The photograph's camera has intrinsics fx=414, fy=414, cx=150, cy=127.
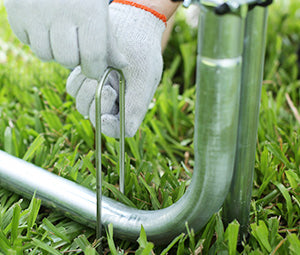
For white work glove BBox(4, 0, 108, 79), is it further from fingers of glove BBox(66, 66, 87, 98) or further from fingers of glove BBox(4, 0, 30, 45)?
fingers of glove BBox(66, 66, 87, 98)

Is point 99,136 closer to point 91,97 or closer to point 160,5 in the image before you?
point 91,97

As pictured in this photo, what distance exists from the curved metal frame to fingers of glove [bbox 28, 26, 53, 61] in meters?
0.34

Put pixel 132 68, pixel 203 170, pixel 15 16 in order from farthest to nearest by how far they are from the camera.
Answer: pixel 132 68
pixel 15 16
pixel 203 170

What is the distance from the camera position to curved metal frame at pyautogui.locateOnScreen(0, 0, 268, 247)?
705 millimetres

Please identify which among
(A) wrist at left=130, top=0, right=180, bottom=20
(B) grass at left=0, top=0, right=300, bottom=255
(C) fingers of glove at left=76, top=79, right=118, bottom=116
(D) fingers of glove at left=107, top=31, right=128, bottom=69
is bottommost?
(B) grass at left=0, top=0, right=300, bottom=255

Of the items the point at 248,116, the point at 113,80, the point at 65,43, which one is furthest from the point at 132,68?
the point at 248,116

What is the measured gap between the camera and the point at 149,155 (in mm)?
1369

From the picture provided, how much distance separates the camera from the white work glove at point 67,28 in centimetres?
86

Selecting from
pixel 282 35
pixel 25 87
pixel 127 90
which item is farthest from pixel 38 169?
pixel 282 35

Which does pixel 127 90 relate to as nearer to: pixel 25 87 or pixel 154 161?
pixel 154 161

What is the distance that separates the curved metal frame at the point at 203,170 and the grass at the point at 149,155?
0.17ft

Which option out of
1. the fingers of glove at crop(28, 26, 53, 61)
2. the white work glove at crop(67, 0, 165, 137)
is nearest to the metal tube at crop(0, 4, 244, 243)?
the white work glove at crop(67, 0, 165, 137)

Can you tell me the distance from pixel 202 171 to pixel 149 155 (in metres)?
0.56

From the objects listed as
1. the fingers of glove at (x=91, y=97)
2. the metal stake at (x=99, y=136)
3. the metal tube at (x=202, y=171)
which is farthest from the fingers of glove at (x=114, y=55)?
the metal tube at (x=202, y=171)
